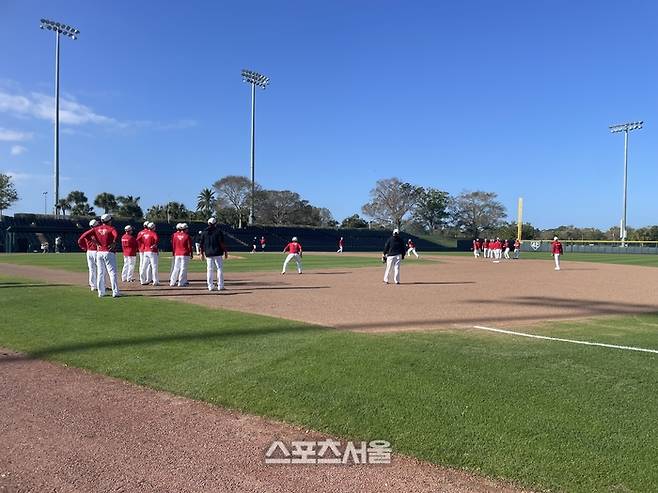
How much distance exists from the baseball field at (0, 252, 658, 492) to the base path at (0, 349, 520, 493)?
0.05ft

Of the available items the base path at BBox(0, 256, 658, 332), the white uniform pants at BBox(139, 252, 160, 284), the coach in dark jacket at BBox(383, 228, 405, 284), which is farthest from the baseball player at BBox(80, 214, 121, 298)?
the coach in dark jacket at BBox(383, 228, 405, 284)

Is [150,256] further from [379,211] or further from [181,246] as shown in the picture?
[379,211]

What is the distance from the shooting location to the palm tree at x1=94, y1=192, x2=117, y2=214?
281 ft

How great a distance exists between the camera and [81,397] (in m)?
5.35

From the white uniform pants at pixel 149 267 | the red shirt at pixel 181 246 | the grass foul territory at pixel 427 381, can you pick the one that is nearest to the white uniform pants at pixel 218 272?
the red shirt at pixel 181 246

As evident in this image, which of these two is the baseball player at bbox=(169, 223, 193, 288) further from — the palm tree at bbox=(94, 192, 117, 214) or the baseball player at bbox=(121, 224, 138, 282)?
the palm tree at bbox=(94, 192, 117, 214)

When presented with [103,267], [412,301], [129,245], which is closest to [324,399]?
[412,301]

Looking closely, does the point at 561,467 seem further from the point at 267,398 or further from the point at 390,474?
the point at 267,398

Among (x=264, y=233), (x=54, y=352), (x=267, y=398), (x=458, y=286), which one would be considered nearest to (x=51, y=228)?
(x=264, y=233)

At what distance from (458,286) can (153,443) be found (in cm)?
1379

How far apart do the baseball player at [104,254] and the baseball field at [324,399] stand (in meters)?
2.36

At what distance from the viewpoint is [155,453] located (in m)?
4.02

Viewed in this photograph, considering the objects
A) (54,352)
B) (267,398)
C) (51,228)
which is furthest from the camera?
(51,228)

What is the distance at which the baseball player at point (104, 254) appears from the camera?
12.2 m
